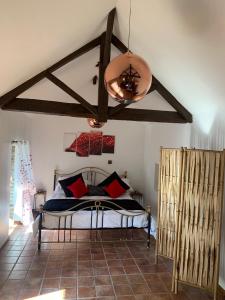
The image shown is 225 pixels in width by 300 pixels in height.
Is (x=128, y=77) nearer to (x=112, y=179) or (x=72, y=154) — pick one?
(x=112, y=179)

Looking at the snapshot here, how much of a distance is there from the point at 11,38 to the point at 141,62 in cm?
123

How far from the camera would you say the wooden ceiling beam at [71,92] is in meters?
3.57

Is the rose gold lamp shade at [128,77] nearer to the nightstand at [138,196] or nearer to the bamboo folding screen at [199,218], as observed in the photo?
the bamboo folding screen at [199,218]

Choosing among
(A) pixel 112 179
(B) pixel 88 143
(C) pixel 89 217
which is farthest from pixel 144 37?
(B) pixel 88 143

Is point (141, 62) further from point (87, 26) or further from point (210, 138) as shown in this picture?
point (210, 138)

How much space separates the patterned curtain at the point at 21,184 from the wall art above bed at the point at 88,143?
1161mm

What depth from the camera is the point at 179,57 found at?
2.93 metres

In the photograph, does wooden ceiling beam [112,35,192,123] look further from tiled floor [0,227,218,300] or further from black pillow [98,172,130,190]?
tiled floor [0,227,218,300]

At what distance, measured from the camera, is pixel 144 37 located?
3.06 meters

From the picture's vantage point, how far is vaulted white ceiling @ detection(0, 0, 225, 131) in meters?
2.09

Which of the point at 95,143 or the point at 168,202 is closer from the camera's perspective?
the point at 168,202

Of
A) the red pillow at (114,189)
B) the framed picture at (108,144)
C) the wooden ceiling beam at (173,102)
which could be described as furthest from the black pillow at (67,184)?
the wooden ceiling beam at (173,102)

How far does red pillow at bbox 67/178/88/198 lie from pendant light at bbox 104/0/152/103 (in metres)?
3.48

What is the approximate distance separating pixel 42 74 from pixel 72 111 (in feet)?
2.22
